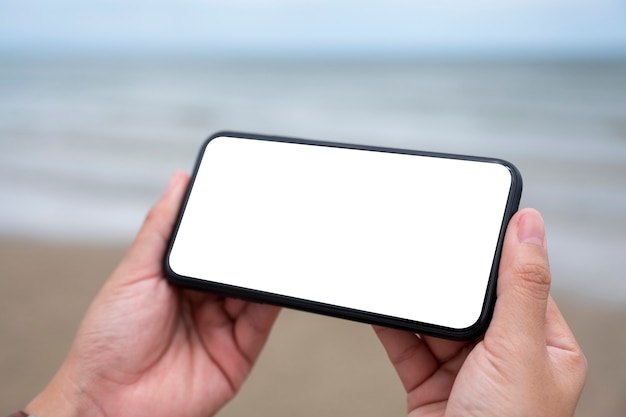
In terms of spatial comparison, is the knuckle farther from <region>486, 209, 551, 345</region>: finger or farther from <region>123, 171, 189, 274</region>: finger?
<region>123, 171, 189, 274</region>: finger

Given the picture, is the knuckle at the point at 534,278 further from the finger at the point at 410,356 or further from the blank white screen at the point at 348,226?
the finger at the point at 410,356

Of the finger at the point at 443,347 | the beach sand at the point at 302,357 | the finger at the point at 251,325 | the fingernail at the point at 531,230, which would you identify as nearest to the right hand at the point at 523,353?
the fingernail at the point at 531,230

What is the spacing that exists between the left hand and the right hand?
1.51 feet

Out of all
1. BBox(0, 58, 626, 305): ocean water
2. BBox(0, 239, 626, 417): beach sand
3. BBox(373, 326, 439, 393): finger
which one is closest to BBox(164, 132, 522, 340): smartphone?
BBox(373, 326, 439, 393): finger

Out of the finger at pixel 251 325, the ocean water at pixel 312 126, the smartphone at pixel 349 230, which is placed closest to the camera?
the smartphone at pixel 349 230

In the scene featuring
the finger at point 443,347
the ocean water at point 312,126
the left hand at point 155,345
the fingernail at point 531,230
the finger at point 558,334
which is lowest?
the ocean water at point 312,126

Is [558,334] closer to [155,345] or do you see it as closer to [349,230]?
[349,230]

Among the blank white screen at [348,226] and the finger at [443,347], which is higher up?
the blank white screen at [348,226]

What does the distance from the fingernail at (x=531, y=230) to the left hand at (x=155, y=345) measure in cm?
51

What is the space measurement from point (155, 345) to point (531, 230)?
2.14ft

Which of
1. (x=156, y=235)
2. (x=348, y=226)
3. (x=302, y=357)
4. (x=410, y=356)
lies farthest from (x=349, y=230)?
(x=302, y=357)

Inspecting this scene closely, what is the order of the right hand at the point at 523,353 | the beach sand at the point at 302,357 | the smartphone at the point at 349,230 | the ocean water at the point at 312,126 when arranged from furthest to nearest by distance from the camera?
1. the ocean water at the point at 312,126
2. the beach sand at the point at 302,357
3. the smartphone at the point at 349,230
4. the right hand at the point at 523,353

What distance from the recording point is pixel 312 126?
379 cm

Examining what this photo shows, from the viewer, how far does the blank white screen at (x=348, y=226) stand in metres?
0.80
